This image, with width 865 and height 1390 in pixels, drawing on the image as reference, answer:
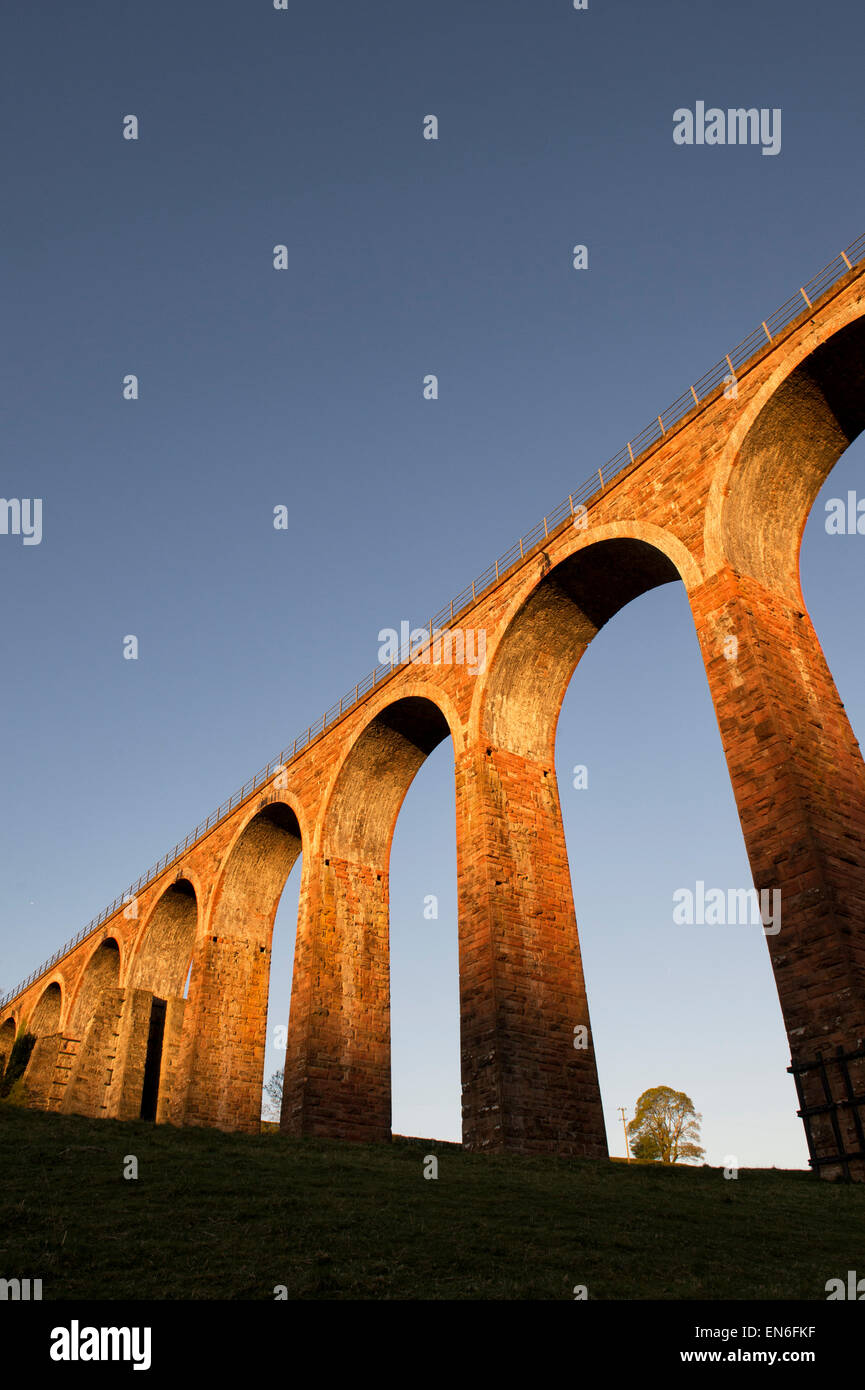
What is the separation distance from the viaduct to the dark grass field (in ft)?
10.8

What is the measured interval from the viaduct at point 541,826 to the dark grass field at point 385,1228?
3305 mm

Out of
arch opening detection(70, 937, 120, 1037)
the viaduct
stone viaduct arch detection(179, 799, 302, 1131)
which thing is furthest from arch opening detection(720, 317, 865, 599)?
arch opening detection(70, 937, 120, 1037)

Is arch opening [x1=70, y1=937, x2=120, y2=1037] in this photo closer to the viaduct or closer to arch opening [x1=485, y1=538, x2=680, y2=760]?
the viaduct

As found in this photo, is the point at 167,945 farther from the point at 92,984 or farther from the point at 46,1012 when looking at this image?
the point at 46,1012

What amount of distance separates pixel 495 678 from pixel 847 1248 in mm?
15100

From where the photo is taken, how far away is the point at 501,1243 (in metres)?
8.78

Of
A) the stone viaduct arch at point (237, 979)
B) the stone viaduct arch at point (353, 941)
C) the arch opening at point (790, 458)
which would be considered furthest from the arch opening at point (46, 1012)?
the arch opening at point (790, 458)

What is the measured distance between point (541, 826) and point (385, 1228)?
44.7ft

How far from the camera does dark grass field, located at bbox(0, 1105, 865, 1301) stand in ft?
24.6

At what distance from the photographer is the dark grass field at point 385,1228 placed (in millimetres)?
7492

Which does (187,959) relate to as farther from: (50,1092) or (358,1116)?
(358,1116)

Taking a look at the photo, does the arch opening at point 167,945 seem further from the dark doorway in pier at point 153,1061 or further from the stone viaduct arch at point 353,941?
the stone viaduct arch at point 353,941
